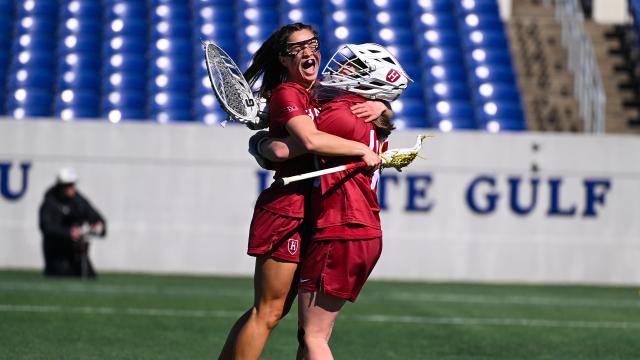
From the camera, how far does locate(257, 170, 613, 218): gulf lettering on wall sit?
56.3 feet

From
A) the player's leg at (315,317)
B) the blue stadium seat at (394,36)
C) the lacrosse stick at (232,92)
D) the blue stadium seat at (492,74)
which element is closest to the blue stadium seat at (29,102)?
the blue stadium seat at (394,36)

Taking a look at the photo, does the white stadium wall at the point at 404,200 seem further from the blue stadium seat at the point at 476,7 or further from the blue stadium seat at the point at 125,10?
the blue stadium seat at the point at 476,7

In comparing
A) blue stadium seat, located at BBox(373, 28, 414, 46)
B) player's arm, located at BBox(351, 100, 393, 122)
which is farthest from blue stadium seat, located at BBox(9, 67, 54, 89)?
player's arm, located at BBox(351, 100, 393, 122)

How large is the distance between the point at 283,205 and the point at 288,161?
0.20m

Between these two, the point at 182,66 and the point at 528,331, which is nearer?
the point at 528,331

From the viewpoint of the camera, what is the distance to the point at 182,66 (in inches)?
811

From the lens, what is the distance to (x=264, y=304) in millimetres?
5453

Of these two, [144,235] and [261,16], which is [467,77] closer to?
[261,16]

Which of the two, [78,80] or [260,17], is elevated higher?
[260,17]

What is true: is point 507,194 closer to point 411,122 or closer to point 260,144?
point 411,122

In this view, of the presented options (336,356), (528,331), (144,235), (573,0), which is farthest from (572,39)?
(336,356)

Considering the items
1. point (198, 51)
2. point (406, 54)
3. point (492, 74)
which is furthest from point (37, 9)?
point (492, 74)

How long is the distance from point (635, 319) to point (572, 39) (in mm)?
10719

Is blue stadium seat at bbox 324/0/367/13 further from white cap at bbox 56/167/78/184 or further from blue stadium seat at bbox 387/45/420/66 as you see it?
white cap at bbox 56/167/78/184
